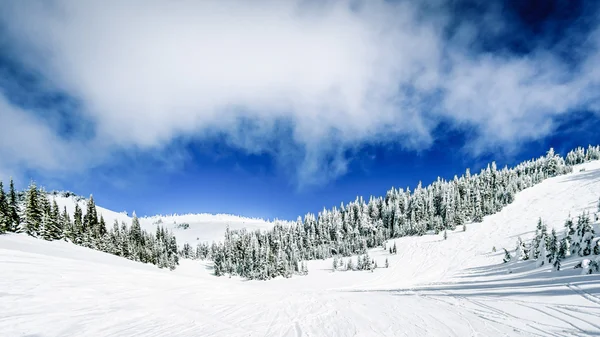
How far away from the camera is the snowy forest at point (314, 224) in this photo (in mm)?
54994

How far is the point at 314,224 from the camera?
403 feet

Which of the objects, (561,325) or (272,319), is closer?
(561,325)

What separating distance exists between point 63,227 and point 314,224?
8981 centimetres

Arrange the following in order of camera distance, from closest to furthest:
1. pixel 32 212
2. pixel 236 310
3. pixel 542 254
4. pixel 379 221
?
pixel 236 310 < pixel 542 254 < pixel 32 212 < pixel 379 221

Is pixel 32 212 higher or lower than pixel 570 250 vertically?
higher

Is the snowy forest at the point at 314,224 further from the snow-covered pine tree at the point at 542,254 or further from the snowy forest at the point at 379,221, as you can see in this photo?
the snow-covered pine tree at the point at 542,254

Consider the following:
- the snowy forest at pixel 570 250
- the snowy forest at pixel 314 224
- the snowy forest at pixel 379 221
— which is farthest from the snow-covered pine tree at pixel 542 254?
the snowy forest at pixel 379 221

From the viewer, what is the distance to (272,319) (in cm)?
1247

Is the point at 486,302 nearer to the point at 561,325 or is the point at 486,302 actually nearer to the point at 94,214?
the point at 561,325

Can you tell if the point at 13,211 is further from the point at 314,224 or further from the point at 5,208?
the point at 314,224

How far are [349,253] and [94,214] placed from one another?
81.8 m

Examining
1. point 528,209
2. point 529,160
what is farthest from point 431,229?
point 529,160

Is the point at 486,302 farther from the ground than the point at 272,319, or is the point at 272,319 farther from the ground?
the point at 272,319

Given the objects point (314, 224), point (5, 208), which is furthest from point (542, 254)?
point (314, 224)
